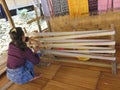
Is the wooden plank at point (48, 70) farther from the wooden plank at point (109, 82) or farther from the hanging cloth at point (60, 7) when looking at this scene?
the hanging cloth at point (60, 7)

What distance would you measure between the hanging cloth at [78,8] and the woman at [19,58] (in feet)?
1.86

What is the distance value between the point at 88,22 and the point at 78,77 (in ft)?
2.11

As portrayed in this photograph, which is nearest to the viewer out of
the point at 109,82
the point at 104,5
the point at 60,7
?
the point at 109,82

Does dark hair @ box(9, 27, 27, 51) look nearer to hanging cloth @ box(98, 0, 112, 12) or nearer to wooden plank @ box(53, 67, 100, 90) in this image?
wooden plank @ box(53, 67, 100, 90)

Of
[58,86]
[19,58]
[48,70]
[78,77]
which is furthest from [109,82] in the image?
[19,58]

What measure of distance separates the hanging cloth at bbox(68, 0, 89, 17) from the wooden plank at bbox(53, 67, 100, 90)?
0.61 m

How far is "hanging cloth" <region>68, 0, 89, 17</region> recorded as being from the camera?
1416mm

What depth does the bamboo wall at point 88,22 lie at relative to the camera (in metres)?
1.51

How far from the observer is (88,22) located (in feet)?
5.35

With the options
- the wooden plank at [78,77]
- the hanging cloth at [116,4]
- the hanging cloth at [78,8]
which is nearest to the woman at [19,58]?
the wooden plank at [78,77]

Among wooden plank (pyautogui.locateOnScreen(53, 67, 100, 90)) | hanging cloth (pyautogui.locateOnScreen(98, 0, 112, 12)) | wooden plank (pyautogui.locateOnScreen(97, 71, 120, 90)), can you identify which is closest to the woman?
wooden plank (pyautogui.locateOnScreen(53, 67, 100, 90))

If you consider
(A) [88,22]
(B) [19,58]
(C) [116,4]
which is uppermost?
(C) [116,4]

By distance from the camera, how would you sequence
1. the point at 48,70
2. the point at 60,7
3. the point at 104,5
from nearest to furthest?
the point at 104,5 < the point at 60,7 < the point at 48,70

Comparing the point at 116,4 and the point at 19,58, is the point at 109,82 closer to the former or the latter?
the point at 116,4
